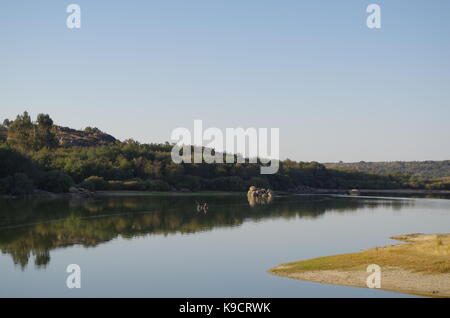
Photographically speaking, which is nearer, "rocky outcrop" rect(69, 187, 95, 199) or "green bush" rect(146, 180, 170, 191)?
"rocky outcrop" rect(69, 187, 95, 199)

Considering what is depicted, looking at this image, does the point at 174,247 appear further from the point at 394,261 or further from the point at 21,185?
the point at 21,185

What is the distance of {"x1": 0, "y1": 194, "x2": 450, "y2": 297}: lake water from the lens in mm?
24328

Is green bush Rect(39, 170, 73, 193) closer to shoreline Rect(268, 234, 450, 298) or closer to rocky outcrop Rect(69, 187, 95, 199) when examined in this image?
rocky outcrop Rect(69, 187, 95, 199)

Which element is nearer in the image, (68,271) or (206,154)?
(68,271)

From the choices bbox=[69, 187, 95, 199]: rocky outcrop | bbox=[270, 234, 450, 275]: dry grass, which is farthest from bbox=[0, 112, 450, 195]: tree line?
bbox=[270, 234, 450, 275]: dry grass

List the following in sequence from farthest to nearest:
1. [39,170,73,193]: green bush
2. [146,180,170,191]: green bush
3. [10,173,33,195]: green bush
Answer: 1. [146,180,170,191]: green bush
2. [39,170,73,193]: green bush
3. [10,173,33,195]: green bush

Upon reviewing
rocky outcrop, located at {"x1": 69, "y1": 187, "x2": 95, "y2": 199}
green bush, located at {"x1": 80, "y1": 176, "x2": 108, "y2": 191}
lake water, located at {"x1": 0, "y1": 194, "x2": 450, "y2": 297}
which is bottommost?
lake water, located at {"x1": 0, "y1": 194, "x2": 450, "y2": 297}

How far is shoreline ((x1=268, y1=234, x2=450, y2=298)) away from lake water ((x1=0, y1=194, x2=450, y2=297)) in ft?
3.32

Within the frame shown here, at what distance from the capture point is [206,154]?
151 m

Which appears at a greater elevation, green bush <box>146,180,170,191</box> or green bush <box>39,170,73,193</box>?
green bush <box>39,170,73,193</box>

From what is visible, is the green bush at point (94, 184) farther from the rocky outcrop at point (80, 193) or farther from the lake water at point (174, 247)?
the lake water at point (174, 247)

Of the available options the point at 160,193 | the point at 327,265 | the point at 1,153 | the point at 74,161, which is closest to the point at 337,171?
the point at 160,193

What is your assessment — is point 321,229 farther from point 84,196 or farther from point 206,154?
point 206,154
